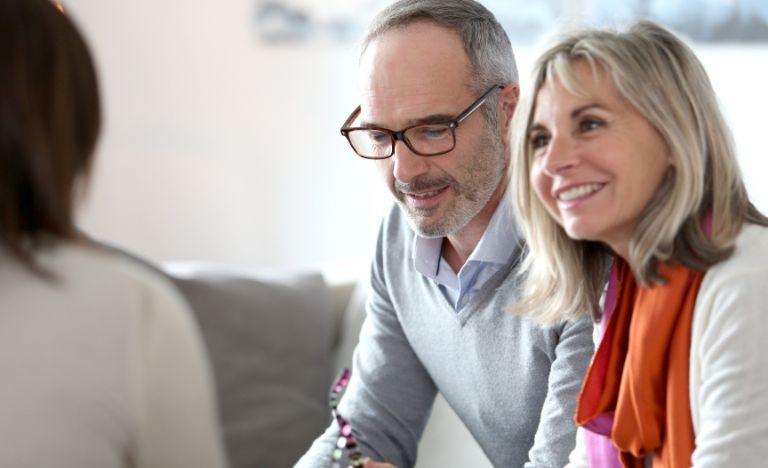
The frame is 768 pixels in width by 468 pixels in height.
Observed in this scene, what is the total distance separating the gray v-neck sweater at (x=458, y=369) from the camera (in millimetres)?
1740

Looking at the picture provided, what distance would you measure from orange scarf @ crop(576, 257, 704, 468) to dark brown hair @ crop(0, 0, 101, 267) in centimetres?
74

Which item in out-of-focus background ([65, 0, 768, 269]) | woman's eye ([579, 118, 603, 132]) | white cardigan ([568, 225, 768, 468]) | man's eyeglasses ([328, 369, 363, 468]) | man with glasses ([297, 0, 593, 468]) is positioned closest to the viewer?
white cardigan ([568, 225, 768, 468])

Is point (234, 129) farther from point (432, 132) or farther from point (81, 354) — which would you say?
point (81, 354)

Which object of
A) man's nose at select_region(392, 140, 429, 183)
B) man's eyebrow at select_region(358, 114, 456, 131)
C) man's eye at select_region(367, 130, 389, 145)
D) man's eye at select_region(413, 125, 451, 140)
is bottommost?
man's nose at select_region(392, 140, 429, 183)

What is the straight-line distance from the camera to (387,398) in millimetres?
2105

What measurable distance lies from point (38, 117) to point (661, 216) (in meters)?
0.78

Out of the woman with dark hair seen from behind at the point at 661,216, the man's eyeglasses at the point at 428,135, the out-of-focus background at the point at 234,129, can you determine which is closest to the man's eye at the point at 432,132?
the man's eyeglasses at the point at 428,135

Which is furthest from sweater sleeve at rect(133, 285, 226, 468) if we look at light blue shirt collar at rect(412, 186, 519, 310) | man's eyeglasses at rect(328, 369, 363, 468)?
light blue shirt collar at rect(412, 186, 519, 310)

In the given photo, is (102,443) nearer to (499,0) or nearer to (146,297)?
(146,297)

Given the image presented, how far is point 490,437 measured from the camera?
200 cm

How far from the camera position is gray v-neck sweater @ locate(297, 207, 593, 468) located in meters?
1.74

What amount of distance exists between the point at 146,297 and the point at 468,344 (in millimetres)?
937

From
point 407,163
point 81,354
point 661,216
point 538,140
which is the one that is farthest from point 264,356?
point 81,354

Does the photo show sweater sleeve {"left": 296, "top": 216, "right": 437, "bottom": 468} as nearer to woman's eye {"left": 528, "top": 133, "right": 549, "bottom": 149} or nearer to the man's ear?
the man's ear
